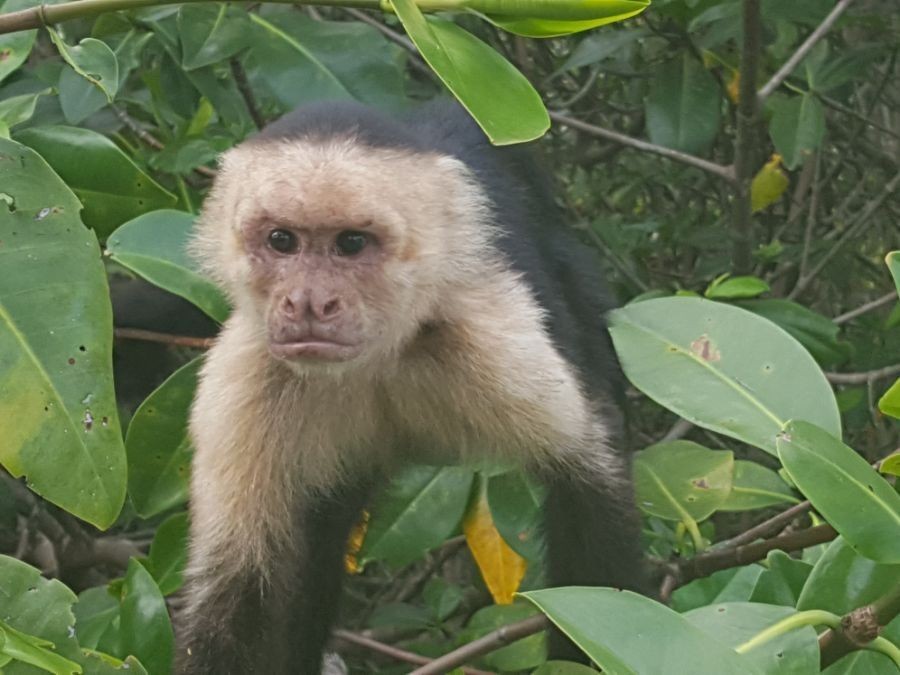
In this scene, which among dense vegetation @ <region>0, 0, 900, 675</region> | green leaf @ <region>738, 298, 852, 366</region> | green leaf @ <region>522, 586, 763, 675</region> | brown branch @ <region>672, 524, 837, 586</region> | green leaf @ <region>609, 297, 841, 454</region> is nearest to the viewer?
green leaf @ <region>522, 586, 763, 675</region>

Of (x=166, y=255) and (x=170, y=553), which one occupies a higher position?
(x=166, y=255)

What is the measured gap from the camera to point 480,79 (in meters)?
1.09

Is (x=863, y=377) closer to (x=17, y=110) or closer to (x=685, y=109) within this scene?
(x=685, y=109)

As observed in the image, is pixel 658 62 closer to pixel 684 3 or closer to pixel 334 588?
pixel 684 3

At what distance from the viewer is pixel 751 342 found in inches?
62.2

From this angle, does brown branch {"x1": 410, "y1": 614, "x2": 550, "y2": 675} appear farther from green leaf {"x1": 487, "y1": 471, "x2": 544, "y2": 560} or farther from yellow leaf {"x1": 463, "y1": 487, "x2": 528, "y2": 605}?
yellow leaf {"x1": 463, "y1": 487, "x2": 528, "y2": 605}

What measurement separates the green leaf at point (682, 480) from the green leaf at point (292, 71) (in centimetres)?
85

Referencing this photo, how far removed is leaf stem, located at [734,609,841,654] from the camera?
118 cm

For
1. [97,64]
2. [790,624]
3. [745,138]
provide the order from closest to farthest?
[790,624] < [97,64] < [745,138]

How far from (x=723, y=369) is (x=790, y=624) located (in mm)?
436

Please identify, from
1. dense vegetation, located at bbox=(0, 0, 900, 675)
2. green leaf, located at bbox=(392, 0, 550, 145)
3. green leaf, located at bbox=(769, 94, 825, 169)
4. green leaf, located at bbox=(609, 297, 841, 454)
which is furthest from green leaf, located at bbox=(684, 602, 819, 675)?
green leaf, located at bbox=(769, 94, 825, 169)

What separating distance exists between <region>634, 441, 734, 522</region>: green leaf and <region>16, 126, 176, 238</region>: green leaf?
0.94m

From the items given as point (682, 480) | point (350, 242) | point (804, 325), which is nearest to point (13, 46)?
point (350, 242)

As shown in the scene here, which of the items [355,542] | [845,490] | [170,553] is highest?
[845,490]
